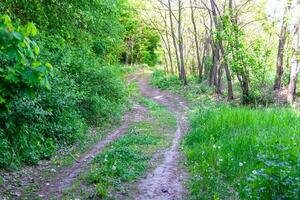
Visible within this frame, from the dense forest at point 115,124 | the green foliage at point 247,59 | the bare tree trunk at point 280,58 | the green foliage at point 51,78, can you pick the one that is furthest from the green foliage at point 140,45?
the green foliage at point 51,78

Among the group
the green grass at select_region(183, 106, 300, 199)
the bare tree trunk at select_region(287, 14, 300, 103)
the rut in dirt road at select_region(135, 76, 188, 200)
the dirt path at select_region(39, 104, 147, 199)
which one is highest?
the bare tree trunk at select_region(287, 14, 300, 103)

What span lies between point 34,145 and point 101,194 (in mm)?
3169

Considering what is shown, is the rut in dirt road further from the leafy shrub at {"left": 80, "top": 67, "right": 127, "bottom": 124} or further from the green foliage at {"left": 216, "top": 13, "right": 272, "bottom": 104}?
the green foliage at {"left": 216, "top": 13, "right": 272, "bottom": 104}

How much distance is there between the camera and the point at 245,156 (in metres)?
6.10

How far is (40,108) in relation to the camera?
807 cm

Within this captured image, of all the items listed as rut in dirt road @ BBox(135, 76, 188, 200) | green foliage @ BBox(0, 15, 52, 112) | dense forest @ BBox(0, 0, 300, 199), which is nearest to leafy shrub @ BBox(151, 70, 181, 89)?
dense forest @ BBox(0, 0, 300, 199)

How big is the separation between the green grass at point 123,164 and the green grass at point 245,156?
1.02 meters

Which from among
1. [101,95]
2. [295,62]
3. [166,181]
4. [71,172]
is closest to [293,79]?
[295,62]

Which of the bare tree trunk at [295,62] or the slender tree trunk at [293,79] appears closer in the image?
the bare tree trunk at [295,62]

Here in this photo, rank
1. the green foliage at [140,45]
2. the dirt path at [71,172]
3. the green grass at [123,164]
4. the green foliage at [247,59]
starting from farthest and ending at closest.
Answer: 1. the green foliage at [140,45]
2. the green foliage at [247,59]
3. the dirt path at [71,172]
4. the green grass at [123,164]

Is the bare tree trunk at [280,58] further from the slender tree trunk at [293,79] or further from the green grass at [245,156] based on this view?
the green grass at [245,156]

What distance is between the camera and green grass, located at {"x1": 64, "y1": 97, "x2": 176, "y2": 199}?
5.82m

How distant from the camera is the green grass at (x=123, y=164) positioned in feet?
19.1

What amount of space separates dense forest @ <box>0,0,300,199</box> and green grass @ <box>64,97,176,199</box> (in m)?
0.03
